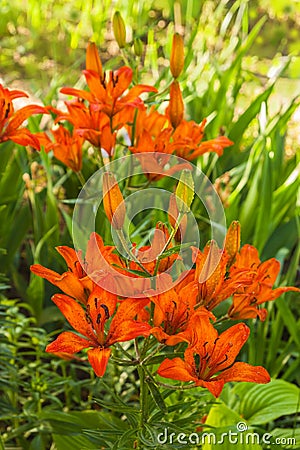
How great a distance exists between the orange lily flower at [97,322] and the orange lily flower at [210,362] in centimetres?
5

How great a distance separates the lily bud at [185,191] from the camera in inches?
26.9

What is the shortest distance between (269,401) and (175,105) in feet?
1.74

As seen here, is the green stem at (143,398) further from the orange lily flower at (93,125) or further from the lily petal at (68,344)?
the orange lily flower at (93,125)

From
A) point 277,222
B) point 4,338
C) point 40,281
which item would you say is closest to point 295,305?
point 277,222

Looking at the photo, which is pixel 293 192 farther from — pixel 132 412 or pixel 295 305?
pixel 132 412

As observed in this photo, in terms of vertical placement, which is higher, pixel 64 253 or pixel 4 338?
pixel 64 253

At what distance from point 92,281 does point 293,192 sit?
2.97ft

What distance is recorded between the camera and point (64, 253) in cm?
78

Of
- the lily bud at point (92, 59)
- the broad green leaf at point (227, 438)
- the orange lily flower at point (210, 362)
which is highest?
the lily bud at point (92, 59)

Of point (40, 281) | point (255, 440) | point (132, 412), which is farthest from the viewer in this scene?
point (40, 281)

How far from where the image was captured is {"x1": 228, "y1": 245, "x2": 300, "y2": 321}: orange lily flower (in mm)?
812

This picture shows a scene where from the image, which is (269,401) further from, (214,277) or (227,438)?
(214,277)
